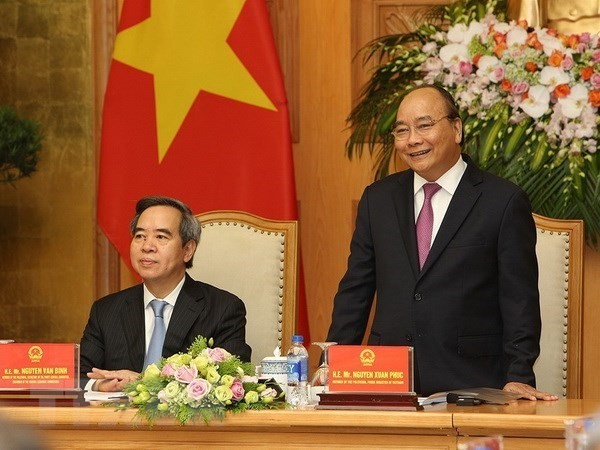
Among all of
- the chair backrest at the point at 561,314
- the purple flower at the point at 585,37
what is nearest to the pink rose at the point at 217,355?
the chair backrest at the point at 561,314

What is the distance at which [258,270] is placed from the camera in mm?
3213

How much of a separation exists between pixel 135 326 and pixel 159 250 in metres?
0.21

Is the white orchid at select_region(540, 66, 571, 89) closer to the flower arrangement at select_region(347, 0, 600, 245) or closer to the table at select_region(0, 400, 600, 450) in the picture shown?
the flower arrangement at select_region(347, 0, 600, 245)

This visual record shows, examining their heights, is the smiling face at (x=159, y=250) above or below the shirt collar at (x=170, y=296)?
above

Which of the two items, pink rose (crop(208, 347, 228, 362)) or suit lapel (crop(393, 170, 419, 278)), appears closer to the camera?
pink rose (crop(208, 347, 228, 362))

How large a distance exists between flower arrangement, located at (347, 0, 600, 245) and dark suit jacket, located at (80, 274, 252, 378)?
1004 millimetres

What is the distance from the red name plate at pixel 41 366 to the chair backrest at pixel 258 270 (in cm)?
95

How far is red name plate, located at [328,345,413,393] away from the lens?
215 cm

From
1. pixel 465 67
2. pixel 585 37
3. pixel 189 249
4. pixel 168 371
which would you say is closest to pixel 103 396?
pixel 168 371

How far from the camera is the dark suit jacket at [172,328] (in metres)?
2.90

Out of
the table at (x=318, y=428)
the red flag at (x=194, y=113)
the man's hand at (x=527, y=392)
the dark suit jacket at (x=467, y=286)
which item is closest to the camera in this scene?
the table at (x=318, y=428)

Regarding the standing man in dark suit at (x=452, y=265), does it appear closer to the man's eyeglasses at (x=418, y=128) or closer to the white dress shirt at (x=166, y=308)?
the man's eyeglasses at (x=418, y=128)

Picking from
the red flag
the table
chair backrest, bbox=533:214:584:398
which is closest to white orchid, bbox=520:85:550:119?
chair backrest, bbox=533:214:584:398

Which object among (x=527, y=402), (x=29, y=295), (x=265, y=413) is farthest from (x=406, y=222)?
(x=29, y=295)
